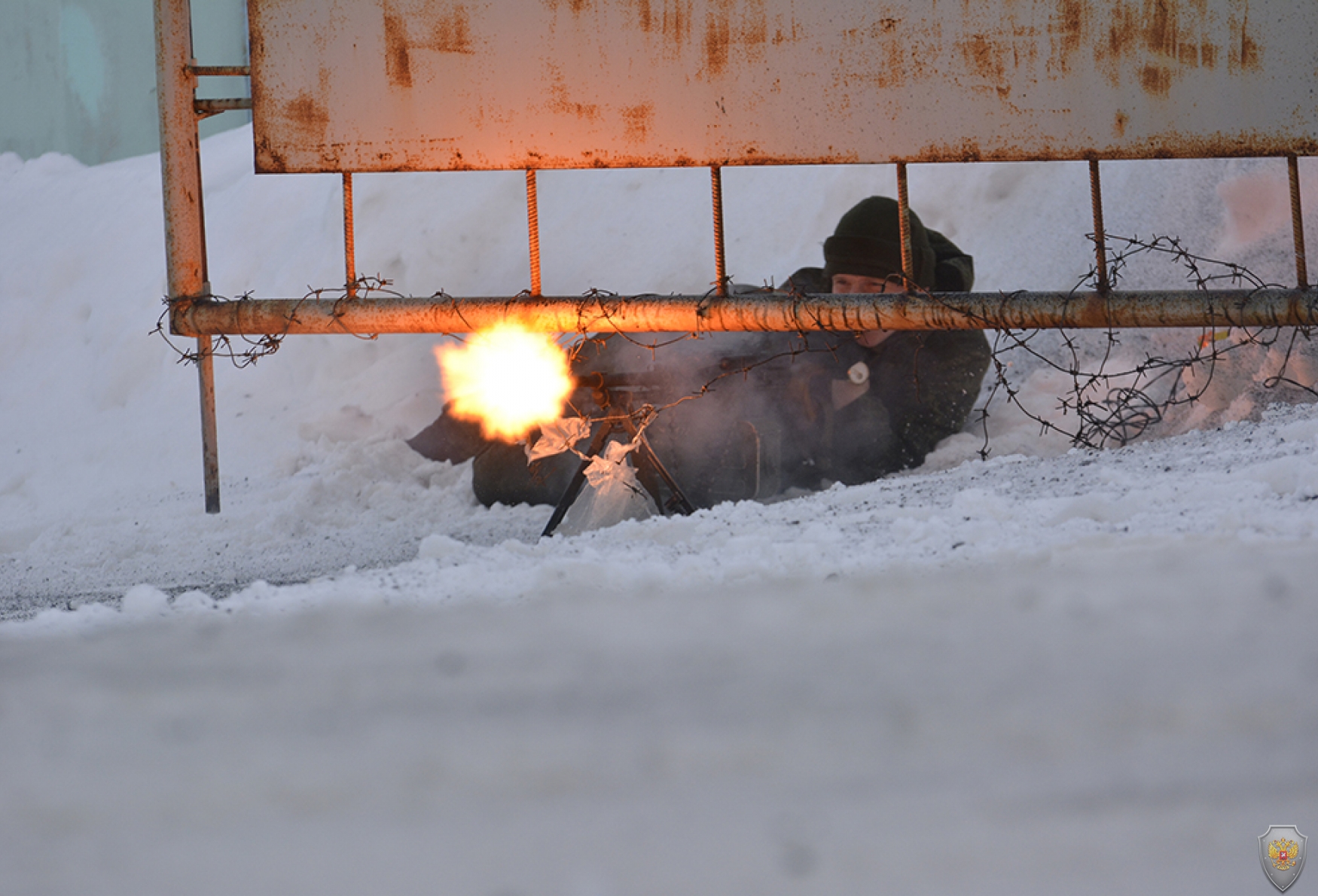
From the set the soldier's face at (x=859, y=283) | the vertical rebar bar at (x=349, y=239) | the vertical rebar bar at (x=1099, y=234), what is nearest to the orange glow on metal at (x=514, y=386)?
the vertical rebar bar at (x=349, y=239)

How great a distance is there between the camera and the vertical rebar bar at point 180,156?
2818 mm

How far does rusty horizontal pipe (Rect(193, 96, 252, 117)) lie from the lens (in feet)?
9.14

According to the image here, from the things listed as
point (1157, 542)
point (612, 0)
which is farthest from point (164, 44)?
point (1157, 542)

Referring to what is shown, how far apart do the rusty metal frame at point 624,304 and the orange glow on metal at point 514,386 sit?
169mm

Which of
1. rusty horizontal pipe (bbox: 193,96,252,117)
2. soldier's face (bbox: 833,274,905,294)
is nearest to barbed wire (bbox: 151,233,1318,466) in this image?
soldier's face (bbox: 833,274,905,294)

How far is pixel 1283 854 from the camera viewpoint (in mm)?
1022

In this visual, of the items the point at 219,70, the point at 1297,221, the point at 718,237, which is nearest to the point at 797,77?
the point at 718,237

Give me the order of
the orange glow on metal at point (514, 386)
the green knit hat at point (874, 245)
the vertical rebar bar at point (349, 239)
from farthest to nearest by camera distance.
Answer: the green knit hat at point (874, 245), the orange glow on metal at point (514, 386), the vertical rebar bar at point (349, 239)

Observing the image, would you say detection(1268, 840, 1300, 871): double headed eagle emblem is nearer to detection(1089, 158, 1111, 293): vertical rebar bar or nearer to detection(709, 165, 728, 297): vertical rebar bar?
detection(1089, 158, 1111, 293): vertical rebar bar

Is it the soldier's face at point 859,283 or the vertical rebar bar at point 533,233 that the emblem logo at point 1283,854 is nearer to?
the vertical rebar bar at point 533,233

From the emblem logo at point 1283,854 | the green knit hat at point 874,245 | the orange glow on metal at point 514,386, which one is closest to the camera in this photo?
the emblem logo at point 1283,854

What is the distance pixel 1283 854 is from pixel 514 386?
97.1 inches

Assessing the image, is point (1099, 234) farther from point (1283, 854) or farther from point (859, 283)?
point (1283, 854)

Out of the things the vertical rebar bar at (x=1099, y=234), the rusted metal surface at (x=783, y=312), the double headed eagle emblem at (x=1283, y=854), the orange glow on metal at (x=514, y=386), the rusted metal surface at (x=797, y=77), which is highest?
the rusted metal surface at (x=797, y=77)
